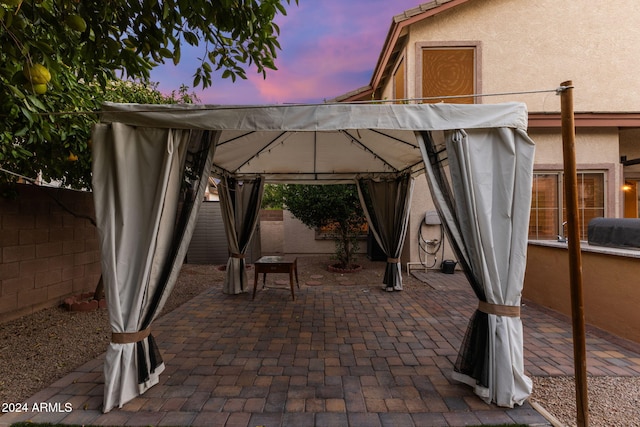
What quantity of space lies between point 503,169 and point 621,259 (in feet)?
7.38

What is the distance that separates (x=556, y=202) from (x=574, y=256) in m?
5.71

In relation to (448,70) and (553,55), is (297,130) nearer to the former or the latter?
(448,70)

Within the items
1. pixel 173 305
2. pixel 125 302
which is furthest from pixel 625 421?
pixel 173 305

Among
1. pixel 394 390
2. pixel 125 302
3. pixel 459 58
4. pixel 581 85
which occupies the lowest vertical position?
pixel 394 390

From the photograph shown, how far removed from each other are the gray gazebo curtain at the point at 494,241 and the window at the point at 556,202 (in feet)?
17.0

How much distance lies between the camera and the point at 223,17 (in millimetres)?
2037

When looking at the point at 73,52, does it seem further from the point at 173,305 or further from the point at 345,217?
the point at 345,217

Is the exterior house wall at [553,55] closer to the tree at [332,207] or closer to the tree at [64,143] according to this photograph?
the tree at [332,207]

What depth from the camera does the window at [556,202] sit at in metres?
6.34

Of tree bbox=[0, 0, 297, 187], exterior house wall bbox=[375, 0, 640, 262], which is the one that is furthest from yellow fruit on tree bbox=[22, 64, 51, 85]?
exterior house wall bbox=[375, 0, 640, 262]

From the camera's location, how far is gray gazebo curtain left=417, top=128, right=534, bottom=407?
6.98 feet

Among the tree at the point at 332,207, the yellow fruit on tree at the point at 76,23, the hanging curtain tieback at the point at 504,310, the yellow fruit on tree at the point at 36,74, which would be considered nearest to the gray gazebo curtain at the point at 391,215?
the tree at the point at 332,207

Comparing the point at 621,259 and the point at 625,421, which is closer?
the point at 625,421

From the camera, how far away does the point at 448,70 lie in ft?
21.3
